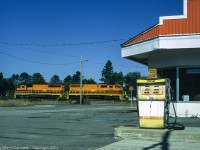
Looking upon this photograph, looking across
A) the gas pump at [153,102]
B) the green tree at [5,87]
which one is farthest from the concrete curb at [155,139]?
the green tree at [5,87]

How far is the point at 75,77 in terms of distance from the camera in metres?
196

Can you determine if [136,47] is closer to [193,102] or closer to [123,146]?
[193,102]

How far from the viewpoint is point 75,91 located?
242 ft

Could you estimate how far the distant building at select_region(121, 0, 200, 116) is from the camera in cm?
1981

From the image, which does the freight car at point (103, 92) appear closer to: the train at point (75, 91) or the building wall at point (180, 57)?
the train at point (75, 91)

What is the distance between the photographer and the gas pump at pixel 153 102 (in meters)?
13.1

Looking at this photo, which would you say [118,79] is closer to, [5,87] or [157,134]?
[5,87]

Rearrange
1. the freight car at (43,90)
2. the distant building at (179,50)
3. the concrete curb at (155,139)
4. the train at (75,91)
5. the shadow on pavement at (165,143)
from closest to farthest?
1. the shadow on pavement at (165,143)
2. the concrete curb at (155,139)
3. the distant building at (179,50)
4. the train at (75,91)
5. the freight car at (43,90)

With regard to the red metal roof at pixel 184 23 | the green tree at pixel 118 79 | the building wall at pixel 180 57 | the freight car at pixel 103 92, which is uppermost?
the green tree at pixel 118 79

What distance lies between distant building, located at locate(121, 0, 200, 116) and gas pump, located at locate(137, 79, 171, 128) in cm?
680

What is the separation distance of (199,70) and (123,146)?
36.6ft

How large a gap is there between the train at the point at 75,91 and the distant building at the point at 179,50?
155 feet

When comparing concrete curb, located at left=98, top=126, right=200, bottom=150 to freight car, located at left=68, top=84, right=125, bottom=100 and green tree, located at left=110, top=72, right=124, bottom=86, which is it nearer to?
freight car, located at left=68, top=84, right=125, bottom=100

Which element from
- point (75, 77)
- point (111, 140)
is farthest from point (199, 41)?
point (75, 77)
